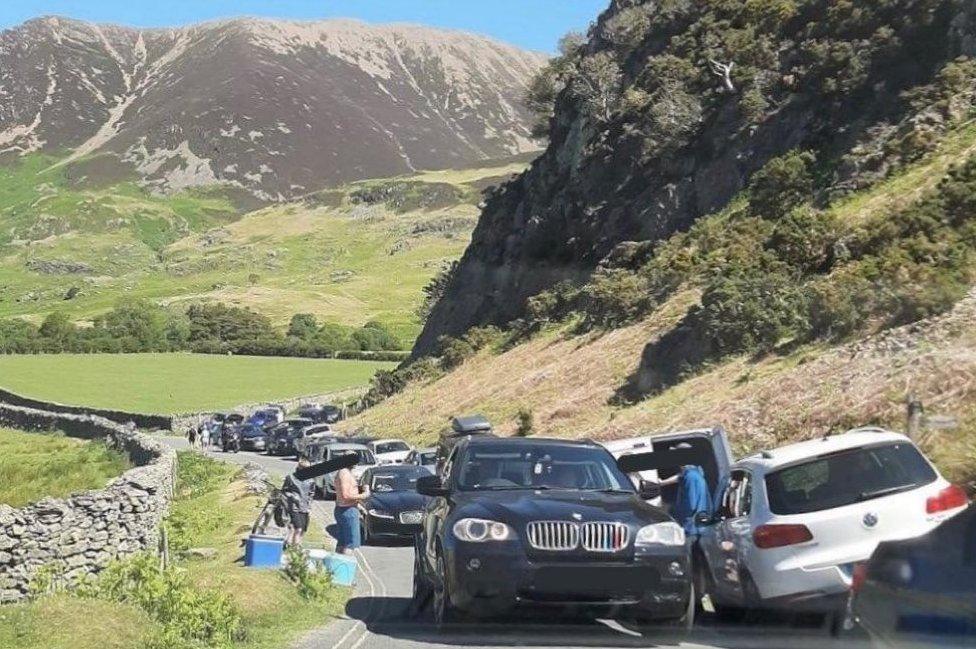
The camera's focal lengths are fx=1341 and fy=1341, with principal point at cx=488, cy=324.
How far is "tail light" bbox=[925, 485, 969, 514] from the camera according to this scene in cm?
1001

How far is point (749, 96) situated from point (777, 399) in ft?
85.8

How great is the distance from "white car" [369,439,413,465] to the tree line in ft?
279

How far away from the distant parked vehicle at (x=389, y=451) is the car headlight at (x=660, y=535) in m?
26.5

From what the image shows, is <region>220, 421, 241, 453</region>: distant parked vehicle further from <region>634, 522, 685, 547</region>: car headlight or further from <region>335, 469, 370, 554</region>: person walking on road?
<region>634, 522, 685, 547</region>: car headlight

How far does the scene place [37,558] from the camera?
18469 mm

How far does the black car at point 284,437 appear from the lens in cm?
5806

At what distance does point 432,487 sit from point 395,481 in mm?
13620

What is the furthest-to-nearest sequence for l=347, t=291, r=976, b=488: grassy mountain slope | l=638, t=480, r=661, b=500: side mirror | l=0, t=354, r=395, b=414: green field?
l=0, t=354, r=395, b=414: green field < l=347, t=291, r=976, b=488: grassy mountain slope < l=638, t=480, r=661, b=500: side mirror

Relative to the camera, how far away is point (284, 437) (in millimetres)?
58781

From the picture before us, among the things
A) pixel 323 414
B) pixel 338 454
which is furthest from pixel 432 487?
pixel 323 414

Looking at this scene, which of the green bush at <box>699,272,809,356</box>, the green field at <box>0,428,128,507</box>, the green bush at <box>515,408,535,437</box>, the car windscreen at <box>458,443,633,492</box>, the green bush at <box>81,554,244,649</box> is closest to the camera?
the green bush at <box>81,554,244,649</box>

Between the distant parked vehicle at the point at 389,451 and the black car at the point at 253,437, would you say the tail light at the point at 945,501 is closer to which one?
the distant parked vehicle at the point at 389,451

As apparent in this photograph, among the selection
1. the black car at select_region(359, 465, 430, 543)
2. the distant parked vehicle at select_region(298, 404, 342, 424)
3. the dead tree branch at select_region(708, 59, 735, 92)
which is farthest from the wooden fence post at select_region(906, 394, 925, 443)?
the distant parked vehicle at select_region(298, 404, 342, 424)

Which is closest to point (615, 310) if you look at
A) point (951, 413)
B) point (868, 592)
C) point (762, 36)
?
point (762, 36)
